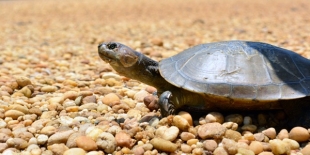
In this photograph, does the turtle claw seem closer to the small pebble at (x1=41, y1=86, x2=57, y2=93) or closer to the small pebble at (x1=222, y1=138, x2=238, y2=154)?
the small pebble at (x1=222, y1=138, x2=238, y2=154)

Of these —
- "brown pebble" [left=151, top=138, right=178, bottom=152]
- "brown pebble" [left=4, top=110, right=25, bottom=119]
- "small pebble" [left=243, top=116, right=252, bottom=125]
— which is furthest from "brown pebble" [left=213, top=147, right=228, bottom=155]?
"brown pebble" [left=4, top=110, right=25, bottom=119]

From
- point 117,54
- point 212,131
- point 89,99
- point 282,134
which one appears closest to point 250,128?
point 282,134

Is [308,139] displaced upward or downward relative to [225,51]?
downward

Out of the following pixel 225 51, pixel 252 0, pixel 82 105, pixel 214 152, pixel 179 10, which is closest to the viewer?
pixel 214 152

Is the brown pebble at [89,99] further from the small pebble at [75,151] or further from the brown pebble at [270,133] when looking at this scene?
the brown pebble at [270,133]

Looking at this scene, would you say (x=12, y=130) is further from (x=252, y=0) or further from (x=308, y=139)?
(x=252, y=0)

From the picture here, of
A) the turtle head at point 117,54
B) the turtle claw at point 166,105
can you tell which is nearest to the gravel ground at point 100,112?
the turtle claw at point 166,105

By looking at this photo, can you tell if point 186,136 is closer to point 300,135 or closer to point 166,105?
point 166,105

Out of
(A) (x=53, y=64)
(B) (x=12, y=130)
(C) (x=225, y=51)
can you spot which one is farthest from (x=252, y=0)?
(B) (x=12, y=130)
